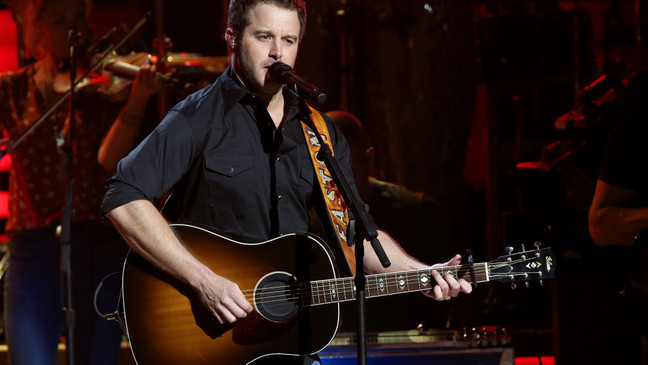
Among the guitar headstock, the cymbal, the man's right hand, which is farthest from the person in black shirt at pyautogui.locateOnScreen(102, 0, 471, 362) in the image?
the cymbal

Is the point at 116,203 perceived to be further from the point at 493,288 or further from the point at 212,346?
the point at 493,288

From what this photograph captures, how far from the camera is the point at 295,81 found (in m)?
2.88

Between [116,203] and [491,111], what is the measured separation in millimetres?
4448

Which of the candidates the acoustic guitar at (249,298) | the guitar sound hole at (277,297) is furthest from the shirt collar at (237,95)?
the guitar sound hole at (277,297)

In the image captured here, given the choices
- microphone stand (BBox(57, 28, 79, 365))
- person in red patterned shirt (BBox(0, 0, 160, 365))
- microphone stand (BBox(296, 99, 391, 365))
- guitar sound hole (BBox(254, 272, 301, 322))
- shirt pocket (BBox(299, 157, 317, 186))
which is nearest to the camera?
microphone stand (BBox(296, 99, 391, 365))

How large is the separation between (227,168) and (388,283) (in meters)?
0.74

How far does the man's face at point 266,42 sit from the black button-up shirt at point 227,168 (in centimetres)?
9

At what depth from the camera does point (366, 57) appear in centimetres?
553

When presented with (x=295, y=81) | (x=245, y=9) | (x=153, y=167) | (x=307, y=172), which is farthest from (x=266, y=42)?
(x=153, y=167)

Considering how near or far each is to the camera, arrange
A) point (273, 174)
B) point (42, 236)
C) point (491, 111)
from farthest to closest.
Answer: point (491, 111)
point (42, 236)
point (273, 174)

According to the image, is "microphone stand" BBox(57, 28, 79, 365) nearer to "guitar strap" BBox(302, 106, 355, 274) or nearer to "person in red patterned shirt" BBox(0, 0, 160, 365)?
"person in red patterned shirt" BBox(0, 0, 160, 365)

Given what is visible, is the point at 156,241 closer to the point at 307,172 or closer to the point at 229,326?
the point at 229,326

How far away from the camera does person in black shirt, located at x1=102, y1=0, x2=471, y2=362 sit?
3.04 m

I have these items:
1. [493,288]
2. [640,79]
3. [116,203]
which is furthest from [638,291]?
[116,203]
